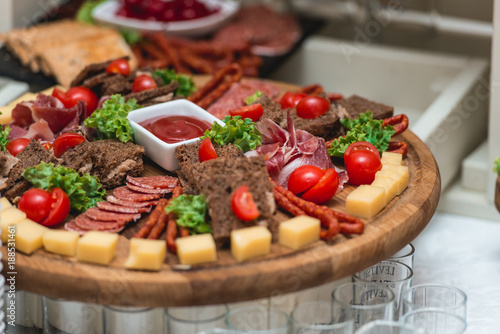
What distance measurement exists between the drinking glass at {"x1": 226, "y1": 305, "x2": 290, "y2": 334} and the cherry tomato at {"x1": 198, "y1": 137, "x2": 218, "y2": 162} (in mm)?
647

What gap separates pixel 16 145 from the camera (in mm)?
2758

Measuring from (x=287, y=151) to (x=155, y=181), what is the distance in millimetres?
516

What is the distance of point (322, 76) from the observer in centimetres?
462

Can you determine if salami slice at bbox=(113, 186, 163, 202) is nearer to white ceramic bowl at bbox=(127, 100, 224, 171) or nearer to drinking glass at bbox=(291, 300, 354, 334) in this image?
white ceramic bowl at bbox=(127, 100, 224, 171)

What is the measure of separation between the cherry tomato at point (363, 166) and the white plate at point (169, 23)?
213cm

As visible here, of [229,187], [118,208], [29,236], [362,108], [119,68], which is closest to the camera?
[29,236]

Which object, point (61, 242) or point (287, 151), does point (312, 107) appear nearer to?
point (287, 151)

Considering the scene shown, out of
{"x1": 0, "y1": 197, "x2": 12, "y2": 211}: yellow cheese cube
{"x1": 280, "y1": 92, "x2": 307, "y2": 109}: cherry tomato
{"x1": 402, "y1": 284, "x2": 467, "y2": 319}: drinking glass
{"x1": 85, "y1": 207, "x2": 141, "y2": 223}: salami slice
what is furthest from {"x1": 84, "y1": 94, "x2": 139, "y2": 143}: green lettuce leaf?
{"x1": 402, "y1": 284, "x2": 467, "y2": 319}: drinking glass

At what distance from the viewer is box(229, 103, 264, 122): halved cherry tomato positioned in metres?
2.89

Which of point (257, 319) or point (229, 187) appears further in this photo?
point (229, 187)

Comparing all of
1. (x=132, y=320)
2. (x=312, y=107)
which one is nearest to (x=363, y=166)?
(x=312, y=107)

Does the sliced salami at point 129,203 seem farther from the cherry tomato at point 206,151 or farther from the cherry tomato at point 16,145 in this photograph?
the cherry tomato at point 16,145

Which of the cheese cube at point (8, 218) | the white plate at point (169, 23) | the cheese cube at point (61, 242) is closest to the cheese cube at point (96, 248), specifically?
the cheese cube at point (61, 242)

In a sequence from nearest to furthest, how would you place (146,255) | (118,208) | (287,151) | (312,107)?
(146,255)
(118,208)
(287,151)
(312,107)
